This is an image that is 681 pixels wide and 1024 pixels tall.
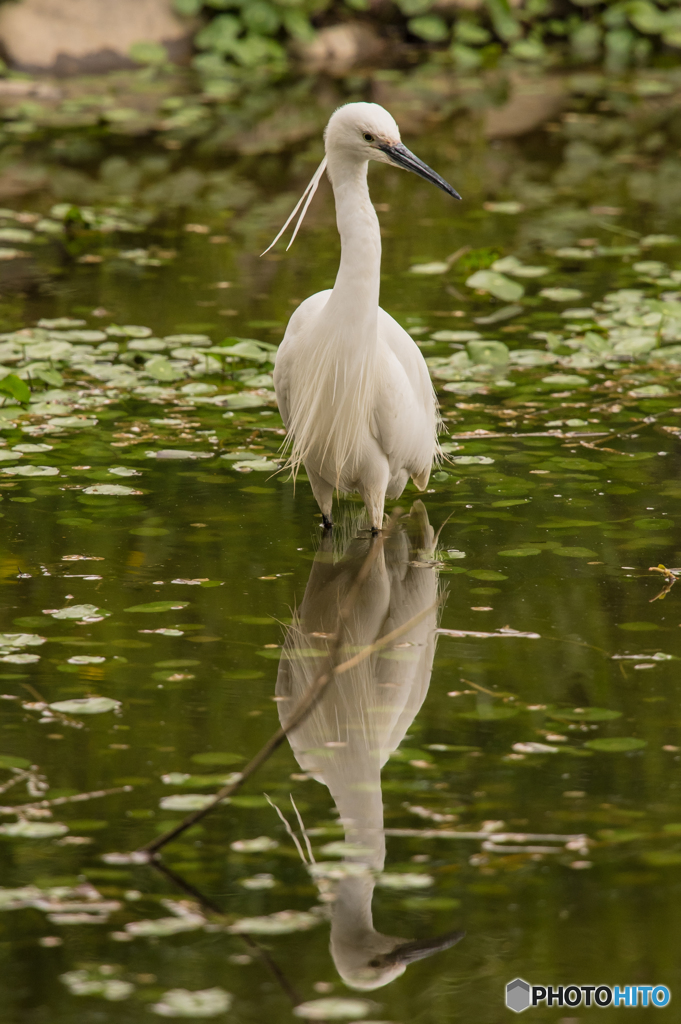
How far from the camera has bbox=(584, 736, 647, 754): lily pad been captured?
8.90 ft

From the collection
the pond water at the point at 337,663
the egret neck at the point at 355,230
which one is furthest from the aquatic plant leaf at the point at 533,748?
the egret neck at the point at 355,230

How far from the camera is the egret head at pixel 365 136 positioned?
3.29 metres

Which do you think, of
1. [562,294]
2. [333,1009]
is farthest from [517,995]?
[562,294]

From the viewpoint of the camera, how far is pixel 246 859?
237 centimetres

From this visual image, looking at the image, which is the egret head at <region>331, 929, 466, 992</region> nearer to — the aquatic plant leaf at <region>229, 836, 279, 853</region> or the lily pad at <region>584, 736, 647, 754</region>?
the aquatic plant leaf at <region>229, 836, 279, 853</region>

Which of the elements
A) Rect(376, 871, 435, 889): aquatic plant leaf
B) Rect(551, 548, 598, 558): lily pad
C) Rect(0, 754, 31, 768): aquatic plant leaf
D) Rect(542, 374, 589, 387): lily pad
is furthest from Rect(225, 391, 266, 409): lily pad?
Rect(376, 871, 435, 889): aquatic plant leaf

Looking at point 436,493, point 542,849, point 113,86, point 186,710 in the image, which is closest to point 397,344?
point 436,493

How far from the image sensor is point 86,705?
286 centimetres

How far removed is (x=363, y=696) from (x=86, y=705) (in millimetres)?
610

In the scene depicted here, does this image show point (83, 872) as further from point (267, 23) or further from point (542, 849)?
point (267, 23)

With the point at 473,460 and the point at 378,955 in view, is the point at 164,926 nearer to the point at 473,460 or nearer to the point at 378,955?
the point at 378,955

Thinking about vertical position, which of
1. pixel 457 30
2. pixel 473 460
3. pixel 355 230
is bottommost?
pixel 473 460

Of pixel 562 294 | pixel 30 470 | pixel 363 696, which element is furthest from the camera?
pixel 562 294

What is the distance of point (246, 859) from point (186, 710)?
56 cm
